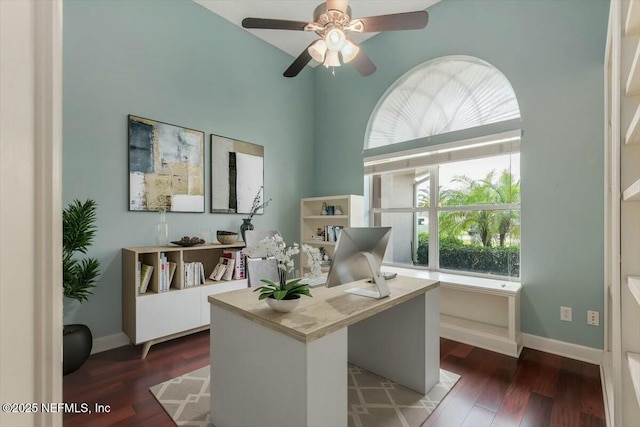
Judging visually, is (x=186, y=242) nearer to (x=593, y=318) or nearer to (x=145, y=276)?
(x=145, y=276)

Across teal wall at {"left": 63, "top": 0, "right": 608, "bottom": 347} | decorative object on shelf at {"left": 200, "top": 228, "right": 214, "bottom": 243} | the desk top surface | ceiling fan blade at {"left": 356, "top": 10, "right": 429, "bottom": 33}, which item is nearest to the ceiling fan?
ceiling fan blade at {"left": 356, "top": 10, "right": 429, "bottom": 33}

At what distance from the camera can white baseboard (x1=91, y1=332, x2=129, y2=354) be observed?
8.25ft

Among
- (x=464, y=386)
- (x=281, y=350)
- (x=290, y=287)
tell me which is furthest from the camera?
(x=464, y=386)

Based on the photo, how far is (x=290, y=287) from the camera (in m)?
1.47

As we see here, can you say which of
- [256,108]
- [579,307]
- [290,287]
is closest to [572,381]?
[579,307]

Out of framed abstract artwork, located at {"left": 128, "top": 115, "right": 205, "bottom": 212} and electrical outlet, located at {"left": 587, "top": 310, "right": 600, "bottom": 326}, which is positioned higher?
framed abstract artwork, located at {"left": 128, "top": 115, "right": 205, "bottom": 212}

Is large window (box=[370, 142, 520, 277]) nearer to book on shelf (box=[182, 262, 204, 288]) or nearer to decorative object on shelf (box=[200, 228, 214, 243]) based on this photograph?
decorative object on shelf (box=[200, 228, 214, 243])

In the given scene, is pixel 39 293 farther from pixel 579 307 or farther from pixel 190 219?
Answer: pixel 579 307

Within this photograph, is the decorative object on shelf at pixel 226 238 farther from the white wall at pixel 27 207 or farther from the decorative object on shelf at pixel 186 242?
the white wall at pixel 27 207

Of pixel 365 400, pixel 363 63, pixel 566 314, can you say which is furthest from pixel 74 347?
pixel 566 314

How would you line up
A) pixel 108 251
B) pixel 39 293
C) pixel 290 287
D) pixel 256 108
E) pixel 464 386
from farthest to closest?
pixel 256 108
pixel 108 251
pixel 464 386
pixel 290 287
pixel 39 293

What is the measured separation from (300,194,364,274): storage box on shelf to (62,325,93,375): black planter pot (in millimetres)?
2183

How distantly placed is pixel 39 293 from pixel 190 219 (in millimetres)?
2885

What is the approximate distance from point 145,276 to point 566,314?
145 inches
